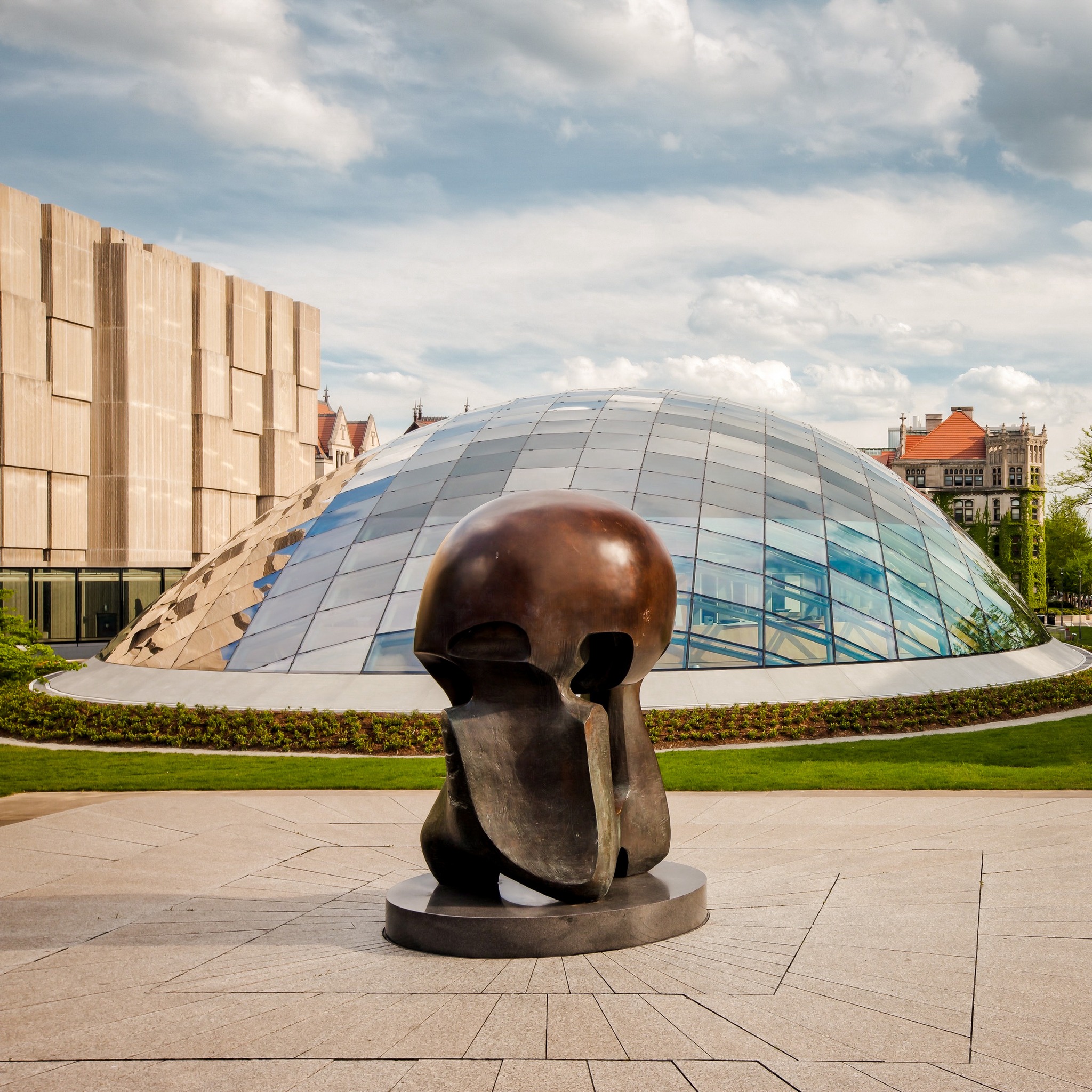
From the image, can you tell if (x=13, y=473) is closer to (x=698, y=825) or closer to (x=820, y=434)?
(x=820, y=434)

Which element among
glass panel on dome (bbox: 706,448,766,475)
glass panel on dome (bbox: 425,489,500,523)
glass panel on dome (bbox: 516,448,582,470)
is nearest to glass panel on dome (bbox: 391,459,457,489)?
glass panel on dome (bbox: 425,489,500,523)

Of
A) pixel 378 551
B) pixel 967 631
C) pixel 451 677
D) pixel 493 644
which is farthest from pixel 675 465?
pixel 493 644

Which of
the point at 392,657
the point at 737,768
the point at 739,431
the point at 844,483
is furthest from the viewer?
the point at 739,431

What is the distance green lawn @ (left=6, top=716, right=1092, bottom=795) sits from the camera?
13180 mm

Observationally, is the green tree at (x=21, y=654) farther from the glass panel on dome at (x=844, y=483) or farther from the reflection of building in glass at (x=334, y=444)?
the reflection of building in glass at (x=334, y=444)

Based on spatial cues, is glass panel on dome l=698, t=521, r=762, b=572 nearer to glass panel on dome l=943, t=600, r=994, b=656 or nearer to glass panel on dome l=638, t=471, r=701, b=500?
glass panel on dome l=638, t=471, r=701, b=500

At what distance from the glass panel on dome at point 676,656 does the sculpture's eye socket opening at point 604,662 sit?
11769 mm

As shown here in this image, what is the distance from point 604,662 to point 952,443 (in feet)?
383

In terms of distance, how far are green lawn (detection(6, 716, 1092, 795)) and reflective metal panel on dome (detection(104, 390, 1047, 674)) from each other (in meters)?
3.85

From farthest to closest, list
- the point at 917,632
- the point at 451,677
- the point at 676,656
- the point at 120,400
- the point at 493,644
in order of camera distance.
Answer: the point at 120,400 < the point at 917,632 < the point at 676,656 < the point at 451,677 < the point at 493,644

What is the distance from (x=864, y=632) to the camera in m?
20.9

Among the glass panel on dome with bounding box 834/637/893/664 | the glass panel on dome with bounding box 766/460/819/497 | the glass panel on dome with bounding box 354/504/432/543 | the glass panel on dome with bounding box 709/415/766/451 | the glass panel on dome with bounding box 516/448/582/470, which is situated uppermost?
the glass panel on dome with bounding box 709/415/766/451

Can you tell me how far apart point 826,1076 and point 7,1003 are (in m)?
4.45

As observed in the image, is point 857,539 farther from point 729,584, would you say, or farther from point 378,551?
point 378,551
